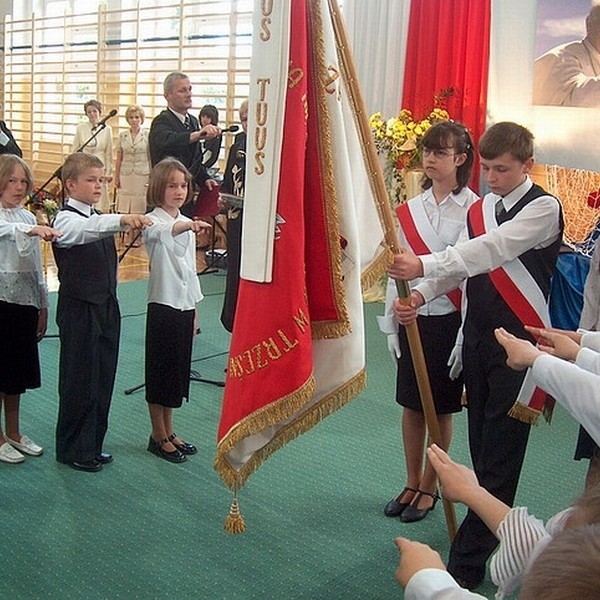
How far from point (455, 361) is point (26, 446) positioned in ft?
6.07

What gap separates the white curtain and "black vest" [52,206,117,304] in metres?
4.25

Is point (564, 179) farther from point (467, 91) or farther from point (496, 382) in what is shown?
point (496, 382)

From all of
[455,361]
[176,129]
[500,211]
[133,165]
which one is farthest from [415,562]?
[133,165]

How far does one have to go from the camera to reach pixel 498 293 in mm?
2578

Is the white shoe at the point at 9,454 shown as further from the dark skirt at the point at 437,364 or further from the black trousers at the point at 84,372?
the dark skirt at the point at 437,364

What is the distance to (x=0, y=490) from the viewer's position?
323 cm

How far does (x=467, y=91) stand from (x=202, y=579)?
4.85 meters

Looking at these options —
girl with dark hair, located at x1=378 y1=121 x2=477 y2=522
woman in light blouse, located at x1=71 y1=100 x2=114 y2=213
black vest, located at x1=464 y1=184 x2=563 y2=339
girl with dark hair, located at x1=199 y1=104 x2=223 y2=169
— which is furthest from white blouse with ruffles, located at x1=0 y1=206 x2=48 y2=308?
woman in light blouse, located at x1=71 y1=100 x2=114 y2=213

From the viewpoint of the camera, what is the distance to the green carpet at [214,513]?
2654 millimetres

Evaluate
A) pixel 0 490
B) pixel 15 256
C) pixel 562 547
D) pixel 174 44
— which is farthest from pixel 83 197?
pixel 174 44

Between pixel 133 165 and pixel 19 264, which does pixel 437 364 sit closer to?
pixel 19 264

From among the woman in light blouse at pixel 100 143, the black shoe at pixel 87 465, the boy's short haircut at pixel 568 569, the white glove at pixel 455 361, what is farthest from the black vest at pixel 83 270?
the woman in light blouse at pixel 100 143

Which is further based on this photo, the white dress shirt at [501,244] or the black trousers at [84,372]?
the black trousers at [84,372]

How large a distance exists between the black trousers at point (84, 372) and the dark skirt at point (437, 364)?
1204 millimetres
